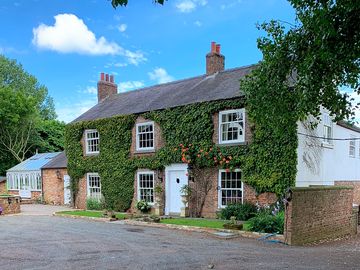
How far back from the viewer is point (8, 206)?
864 inches

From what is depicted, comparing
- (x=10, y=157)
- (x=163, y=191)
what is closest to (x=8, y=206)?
(x=163, y=191)

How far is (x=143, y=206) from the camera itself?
20.4 m

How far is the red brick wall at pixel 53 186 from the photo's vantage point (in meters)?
28.4

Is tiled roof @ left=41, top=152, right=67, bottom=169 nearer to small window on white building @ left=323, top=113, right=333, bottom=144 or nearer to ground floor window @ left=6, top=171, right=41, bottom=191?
ground floor window @ left=6, top=171, right=41, bottom=191

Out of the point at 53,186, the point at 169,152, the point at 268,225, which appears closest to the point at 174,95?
the point at 169,152

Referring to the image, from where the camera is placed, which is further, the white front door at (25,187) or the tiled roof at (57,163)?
the white front door at (25,187)

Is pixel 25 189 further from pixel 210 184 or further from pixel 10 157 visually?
pixel 210 184

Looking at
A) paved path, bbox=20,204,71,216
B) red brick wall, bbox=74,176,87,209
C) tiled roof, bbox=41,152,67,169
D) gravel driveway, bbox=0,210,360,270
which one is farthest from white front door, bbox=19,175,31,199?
gravel driveway, bbox=0,210,360,270

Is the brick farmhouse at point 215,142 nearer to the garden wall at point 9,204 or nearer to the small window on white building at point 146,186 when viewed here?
the small window on white building at point 146,186

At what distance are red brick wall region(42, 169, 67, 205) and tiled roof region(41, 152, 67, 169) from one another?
32 centimetres

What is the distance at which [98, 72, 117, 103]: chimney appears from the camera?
28486 mm

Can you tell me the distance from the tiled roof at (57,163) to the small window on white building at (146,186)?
9062 mm

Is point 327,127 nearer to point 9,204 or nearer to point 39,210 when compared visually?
point 39,210

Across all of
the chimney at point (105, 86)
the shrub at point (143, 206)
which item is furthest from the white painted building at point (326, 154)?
the chimney at point (105, 86)
